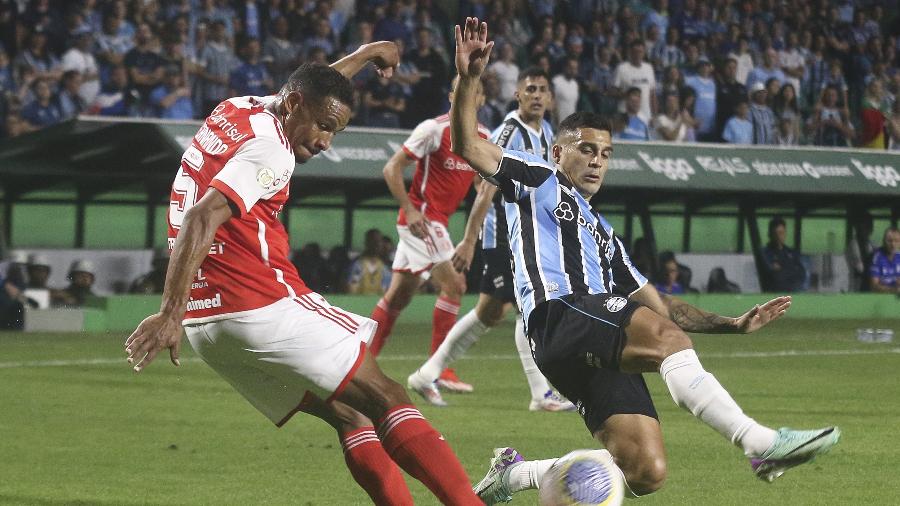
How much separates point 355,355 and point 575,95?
49.2ft

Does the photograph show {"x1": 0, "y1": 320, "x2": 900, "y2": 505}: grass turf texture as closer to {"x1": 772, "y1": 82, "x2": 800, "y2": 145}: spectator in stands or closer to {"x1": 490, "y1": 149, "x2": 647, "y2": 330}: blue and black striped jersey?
{"x1": 490, "y1": 149, "x2": 647, "y2": 330}: blue and black striped jersey

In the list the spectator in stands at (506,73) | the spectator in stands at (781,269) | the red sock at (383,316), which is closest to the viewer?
the red sock at (383,316)

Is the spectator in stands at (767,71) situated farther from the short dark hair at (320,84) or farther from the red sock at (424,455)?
the red sock at (424,455)

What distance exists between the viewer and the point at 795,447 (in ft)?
15.5

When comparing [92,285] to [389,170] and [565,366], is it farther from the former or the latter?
[565,366]

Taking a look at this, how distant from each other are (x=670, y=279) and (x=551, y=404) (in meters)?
11.0

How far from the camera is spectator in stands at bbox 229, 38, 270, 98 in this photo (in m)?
17.5

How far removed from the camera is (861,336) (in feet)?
55.1

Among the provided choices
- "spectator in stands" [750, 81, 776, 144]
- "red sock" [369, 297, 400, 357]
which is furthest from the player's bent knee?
"spectator in stands" [750, 81, 776, 144]

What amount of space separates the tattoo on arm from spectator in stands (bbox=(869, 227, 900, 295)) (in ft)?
56.5

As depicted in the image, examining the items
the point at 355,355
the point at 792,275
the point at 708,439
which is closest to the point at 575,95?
the point at 792,275

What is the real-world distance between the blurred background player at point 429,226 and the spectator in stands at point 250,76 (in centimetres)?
660

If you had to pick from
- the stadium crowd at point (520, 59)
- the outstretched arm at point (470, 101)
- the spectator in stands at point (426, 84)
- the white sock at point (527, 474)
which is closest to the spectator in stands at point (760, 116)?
the stadium crowd at point (520, 59)

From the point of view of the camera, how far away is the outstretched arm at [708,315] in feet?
17.7
